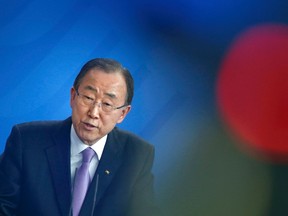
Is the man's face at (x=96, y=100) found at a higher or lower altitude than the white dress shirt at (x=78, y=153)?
higher

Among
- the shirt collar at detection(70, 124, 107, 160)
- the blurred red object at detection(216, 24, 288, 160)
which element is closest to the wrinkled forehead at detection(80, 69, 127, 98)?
the shirt collar at detection(70, 124, 107, 160)

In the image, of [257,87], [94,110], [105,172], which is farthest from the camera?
[257,87]

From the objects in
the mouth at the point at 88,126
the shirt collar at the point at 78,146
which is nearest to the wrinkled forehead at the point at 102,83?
the mouth at the point at 88,126

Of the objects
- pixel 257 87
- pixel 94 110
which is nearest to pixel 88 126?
pixel 94 110

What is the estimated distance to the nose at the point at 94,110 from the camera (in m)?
1.61

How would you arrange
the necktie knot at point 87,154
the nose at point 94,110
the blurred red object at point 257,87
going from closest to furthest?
the nose at point 94,110
the necktie knot at point 87,154
the blurred red object at point 257,87

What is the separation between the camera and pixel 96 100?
1.62 metres

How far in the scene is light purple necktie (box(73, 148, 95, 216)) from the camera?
1.69 metres

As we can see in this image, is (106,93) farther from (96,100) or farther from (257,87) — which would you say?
(257,87)

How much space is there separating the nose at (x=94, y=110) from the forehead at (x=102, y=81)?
0.21 feet

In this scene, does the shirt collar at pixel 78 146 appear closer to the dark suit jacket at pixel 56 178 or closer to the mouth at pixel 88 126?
the dark suit jacket at pixel 56 178

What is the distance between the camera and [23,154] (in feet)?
5.43

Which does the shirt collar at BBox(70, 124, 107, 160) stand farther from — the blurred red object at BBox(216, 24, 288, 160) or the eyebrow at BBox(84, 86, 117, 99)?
the blurred red object at BBox(216, 24, 288, 160)

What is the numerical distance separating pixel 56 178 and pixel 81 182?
104mm
